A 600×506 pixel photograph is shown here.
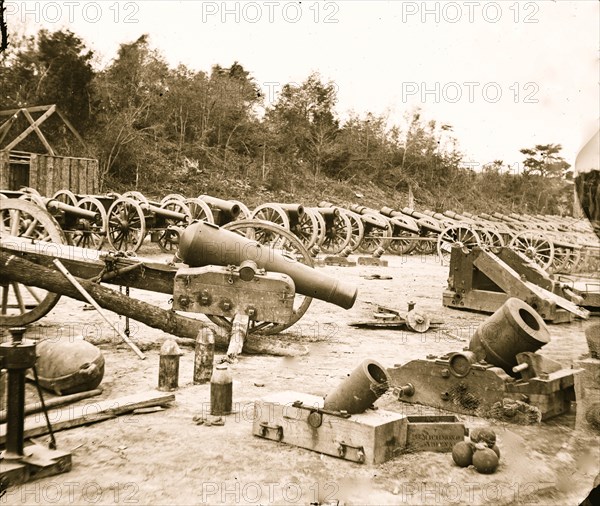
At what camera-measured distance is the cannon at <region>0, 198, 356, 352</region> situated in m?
6.07

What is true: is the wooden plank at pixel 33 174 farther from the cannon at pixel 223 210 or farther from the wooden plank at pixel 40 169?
the cannon at pixel 223 210

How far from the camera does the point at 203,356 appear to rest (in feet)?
16.5

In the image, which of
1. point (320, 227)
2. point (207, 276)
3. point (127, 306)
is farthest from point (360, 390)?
point (320, 227)

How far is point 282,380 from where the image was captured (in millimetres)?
5246

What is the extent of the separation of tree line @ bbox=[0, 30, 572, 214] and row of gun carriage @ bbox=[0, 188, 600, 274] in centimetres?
265

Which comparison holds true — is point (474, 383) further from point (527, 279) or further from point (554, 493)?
point (527, 279)

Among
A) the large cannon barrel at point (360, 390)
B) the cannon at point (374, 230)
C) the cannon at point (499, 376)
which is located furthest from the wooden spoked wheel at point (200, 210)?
the large cannon barrel at point (360, 390)

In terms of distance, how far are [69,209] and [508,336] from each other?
1081 centimetres

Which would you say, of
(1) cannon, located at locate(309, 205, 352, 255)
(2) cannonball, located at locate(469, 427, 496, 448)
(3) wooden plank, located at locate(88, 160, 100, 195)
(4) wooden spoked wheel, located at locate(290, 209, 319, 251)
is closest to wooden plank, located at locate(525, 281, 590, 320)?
(2) cannonball, located at locate(469, 427, 496, 448)

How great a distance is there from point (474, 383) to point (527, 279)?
5593 mm

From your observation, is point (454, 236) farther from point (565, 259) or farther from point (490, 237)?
point (565, 259)

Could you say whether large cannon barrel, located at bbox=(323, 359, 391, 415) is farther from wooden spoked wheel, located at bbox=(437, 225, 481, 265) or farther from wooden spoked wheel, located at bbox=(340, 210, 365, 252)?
wooden spoked wheel, located at bbox=(340, 210, 365, 252)

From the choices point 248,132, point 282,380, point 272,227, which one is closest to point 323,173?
point 248,132

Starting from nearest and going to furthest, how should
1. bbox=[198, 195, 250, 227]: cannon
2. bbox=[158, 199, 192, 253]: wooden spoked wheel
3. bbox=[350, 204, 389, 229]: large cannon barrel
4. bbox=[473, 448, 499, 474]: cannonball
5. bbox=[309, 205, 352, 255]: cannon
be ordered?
bbox=[473, 448, 499, 474]: cannonball
bbox=[198, 195, 250, 227]: cannon
bbox=[158, 199, 192, 253]: wooden spoked wheel
bbox=[309, 205, 352, 255]: cannon
bbox=[350, 204, 389, 229]: large cannon barrel
